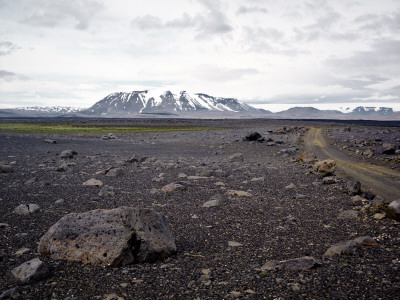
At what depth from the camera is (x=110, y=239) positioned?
7.30 meters

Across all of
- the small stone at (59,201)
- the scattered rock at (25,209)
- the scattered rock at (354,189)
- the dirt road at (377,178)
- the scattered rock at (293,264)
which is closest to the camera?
the scattered rock at (293,264)

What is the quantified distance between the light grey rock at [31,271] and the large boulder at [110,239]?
759mm

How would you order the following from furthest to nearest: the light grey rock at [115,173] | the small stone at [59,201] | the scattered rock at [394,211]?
the light grey rock at [115,173]
the small stone at [59,201]
the scattered rock at [394,211]

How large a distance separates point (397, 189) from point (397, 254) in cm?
946

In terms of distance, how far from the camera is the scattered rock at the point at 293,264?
697 cm

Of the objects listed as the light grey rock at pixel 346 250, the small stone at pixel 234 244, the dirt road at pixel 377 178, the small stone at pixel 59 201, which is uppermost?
the light grey rock at pixel 346 250

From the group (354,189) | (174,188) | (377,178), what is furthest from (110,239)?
(377,178)

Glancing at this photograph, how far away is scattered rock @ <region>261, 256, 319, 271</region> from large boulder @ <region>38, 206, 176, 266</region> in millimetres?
2398

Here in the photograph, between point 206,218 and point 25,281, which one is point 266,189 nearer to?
point 206,218

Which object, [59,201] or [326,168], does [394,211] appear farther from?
[59,201]

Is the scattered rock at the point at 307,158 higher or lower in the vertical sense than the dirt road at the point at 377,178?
higher

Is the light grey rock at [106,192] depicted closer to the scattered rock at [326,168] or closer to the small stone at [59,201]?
the small stone at [59,201]

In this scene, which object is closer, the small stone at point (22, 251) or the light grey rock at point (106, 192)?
the small stone at point (22, 251)

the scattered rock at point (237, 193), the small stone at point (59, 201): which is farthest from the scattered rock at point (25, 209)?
the scattered rock at point (237, 193)
